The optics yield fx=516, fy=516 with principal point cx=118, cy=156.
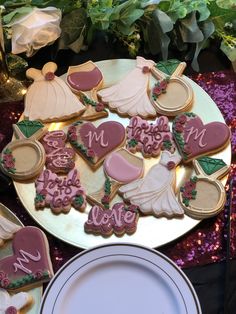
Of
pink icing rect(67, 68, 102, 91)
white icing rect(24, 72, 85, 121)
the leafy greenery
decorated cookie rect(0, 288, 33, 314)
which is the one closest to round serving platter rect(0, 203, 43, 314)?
decorated cookie rect(0, 288, 33, 314)

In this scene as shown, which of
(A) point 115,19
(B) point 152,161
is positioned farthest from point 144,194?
(A) point 115,19

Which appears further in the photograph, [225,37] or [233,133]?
[225,37]

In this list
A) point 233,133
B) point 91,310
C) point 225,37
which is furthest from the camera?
point 225,37

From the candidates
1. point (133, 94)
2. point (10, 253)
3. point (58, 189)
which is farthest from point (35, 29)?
point (10, 253)

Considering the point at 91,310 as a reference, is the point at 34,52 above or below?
above

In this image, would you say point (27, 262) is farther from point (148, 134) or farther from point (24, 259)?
point (148, 134)

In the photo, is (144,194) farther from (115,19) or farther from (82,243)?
(115,19)

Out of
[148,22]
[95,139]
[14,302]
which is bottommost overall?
[14,302]
